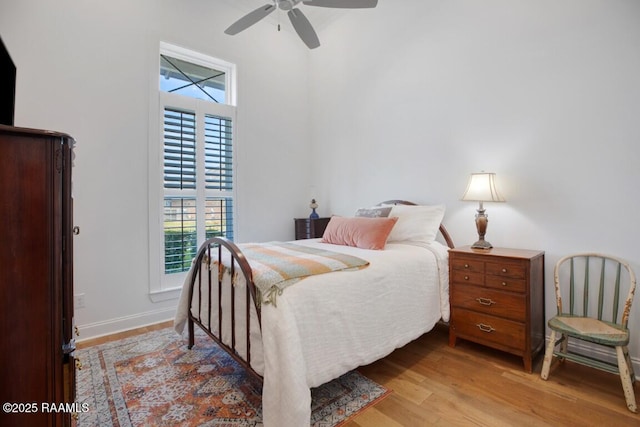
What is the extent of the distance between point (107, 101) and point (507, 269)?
353 cm

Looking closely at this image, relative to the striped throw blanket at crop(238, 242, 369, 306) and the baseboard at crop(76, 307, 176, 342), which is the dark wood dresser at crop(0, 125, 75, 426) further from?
the baseboard at crop(76, 307, 176, 342)

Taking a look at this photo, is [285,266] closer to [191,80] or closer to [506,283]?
[506,283]

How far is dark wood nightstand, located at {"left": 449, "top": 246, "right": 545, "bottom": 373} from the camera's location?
79.7 inches

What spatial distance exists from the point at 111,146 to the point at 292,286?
234 cm

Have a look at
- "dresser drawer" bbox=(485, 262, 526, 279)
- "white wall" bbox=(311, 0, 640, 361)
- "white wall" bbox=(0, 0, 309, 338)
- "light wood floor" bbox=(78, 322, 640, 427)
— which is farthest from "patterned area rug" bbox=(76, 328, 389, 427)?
"white wall" bbox=(311, 0, 640, 361)

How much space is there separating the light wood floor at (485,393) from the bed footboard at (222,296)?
76cm

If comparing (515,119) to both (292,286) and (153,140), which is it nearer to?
(292,286)

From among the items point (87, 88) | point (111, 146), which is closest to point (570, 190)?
point (111, 146)

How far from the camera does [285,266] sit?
65.6 inches

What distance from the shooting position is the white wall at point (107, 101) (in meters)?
2.41

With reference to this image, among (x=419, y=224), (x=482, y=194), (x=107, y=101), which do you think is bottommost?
(x=419, y=224)

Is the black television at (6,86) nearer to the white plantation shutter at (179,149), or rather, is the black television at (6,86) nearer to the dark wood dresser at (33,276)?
the dark wood dresser at (33,276)

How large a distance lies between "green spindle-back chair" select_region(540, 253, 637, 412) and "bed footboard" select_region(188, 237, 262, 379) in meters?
1.87

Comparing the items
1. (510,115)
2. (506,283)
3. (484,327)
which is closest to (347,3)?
(510,115)
